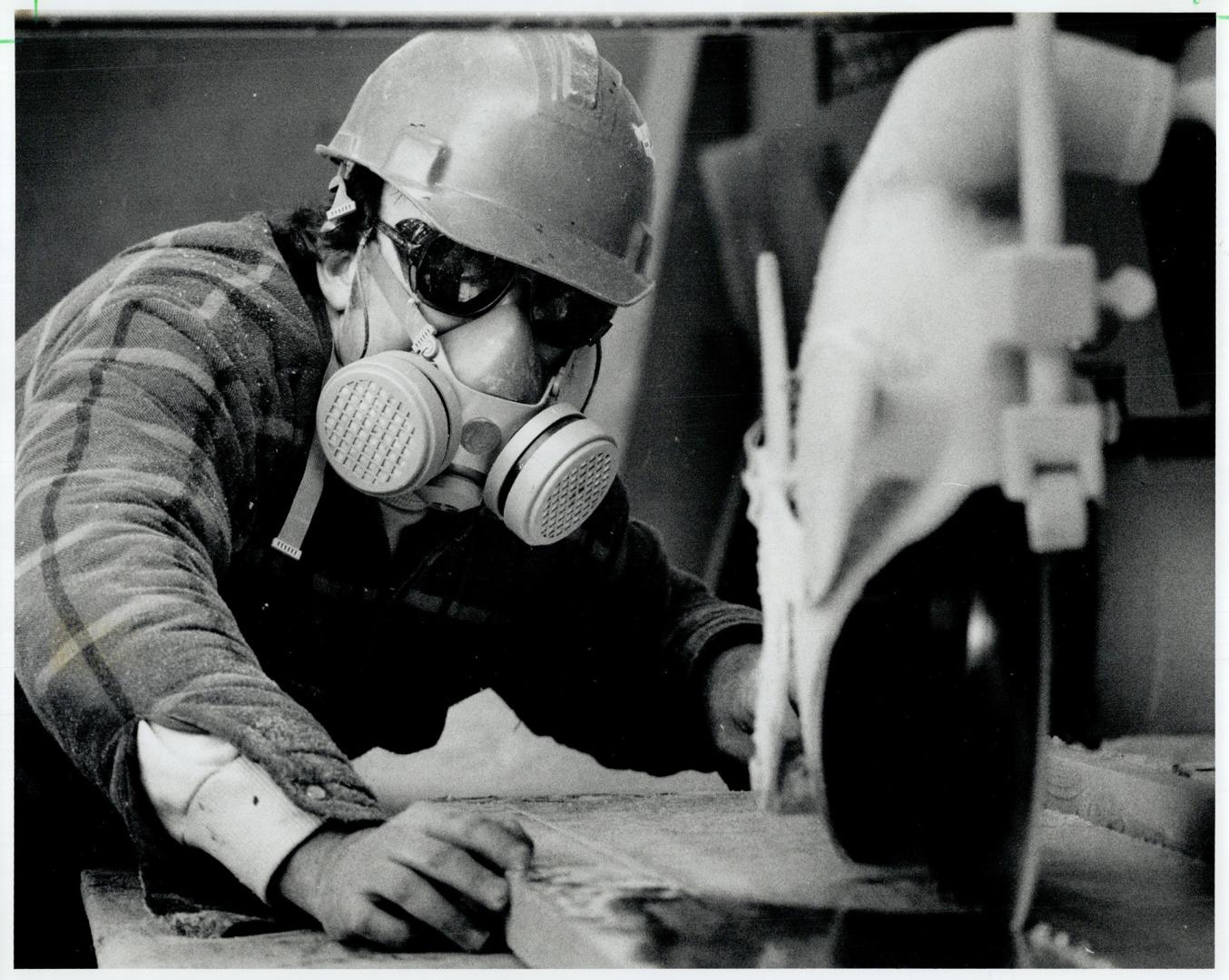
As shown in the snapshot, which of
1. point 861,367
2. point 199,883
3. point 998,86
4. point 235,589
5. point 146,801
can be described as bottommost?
point 199,883

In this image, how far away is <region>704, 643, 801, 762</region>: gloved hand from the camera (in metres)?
2.20

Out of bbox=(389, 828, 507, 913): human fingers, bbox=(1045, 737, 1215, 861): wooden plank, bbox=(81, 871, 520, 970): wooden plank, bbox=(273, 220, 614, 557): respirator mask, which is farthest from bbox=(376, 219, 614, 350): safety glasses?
bbox=(1045, 737, 1215, 861): wooden plank

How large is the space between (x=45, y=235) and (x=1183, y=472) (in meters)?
1.79

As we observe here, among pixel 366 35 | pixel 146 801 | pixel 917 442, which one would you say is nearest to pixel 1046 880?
pixel 917 442

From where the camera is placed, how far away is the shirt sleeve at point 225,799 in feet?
5.69

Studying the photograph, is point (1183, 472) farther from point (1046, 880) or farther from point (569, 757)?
point (569, 757)

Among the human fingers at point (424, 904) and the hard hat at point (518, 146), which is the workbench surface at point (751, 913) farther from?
the hard hat at point (518, 146)

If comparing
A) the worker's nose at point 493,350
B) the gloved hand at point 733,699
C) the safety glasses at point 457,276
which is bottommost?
the gloved hand at point 733,699

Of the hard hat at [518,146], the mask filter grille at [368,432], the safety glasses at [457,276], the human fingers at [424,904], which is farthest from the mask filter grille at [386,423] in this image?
the human fingers at [424,904]

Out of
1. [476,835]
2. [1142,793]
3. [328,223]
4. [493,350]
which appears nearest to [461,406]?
[493,350]

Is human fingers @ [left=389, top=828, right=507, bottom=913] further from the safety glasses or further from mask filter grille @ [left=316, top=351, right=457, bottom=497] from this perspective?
the safety glasses

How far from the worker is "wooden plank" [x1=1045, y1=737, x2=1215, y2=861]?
1.79 feet

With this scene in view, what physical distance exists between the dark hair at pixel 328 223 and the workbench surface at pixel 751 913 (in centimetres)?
93

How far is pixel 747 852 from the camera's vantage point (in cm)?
199
